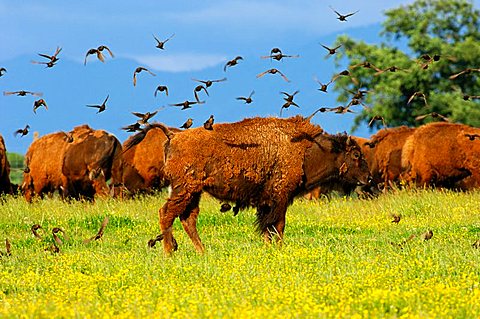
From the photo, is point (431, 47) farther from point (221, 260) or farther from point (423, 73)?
point (221, 260)

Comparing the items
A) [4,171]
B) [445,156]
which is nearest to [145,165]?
[4,171]

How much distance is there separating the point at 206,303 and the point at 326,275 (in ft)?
6.25

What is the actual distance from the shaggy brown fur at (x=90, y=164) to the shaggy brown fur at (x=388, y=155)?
8.16 metres

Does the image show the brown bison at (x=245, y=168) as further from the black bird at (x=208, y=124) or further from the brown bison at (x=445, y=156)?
the brown bison at (x=445, y=156)

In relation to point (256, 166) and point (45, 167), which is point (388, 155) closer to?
point (45, 167)

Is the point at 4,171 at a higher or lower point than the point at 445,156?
lower

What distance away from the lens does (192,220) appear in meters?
12.5

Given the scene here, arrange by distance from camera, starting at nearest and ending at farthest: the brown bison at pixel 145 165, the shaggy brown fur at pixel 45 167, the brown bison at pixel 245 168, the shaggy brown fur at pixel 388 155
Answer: the brown bison at pixel 245 168 → the brown bison at pixel 145 165 → the shaggy brown fur at pixel 45 167 → the shaggy brown fur at pixel 388 155

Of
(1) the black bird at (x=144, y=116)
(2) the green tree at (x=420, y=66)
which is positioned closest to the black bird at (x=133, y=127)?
(1) the black bird at (x=144, y=116)

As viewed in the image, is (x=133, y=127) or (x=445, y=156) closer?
(x=133, y=127)

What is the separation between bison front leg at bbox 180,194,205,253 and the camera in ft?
40.3

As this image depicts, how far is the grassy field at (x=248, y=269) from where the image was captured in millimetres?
7418

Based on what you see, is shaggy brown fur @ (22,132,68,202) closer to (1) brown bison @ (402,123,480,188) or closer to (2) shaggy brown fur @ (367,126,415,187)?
(2) shaggy brown fur @ (367,126,415,187)

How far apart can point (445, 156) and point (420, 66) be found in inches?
777
